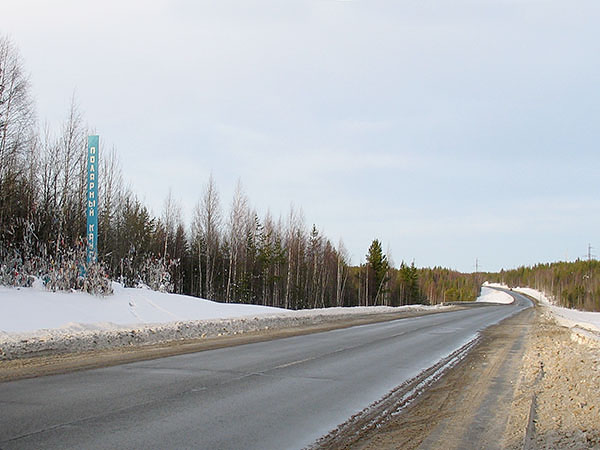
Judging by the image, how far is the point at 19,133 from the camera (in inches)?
1041

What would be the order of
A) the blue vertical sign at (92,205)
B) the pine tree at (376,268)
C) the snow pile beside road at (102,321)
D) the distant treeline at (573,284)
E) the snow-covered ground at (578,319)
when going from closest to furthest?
the snow pile beside road at (102,321) → the blue vertical sign at (92,205) → the snow-covered ground at (578,319) → the pine tree at (376,268) → the distant treeline at (573,284)

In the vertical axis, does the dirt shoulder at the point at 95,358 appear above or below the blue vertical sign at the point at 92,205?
below

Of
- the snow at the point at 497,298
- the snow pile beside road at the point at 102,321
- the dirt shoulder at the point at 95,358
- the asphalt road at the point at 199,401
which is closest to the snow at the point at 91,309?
the snow pile beside road at the point at 102,321

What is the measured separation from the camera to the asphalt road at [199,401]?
5441mm

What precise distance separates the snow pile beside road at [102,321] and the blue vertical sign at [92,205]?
2127mm

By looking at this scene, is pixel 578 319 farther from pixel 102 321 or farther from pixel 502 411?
pixel 502 411

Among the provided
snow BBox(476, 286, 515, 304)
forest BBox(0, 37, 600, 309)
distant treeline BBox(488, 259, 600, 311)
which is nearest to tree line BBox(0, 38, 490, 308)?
forest BBox(0, 37, 600, 309)

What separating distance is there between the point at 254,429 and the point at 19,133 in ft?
85.7

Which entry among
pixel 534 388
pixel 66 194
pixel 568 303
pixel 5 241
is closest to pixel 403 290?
pixel 568 303

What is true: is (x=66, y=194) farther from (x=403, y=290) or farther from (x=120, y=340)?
(x=403, y=290)

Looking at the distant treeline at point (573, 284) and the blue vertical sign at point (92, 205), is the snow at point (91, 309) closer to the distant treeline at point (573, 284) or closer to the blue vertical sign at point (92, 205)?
the blue vertical sign at point (92, 205)

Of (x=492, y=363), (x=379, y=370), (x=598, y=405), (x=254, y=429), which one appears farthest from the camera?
(x=492, y=363)

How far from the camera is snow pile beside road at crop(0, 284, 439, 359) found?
41.0 ft

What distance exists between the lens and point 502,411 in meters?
7.45
